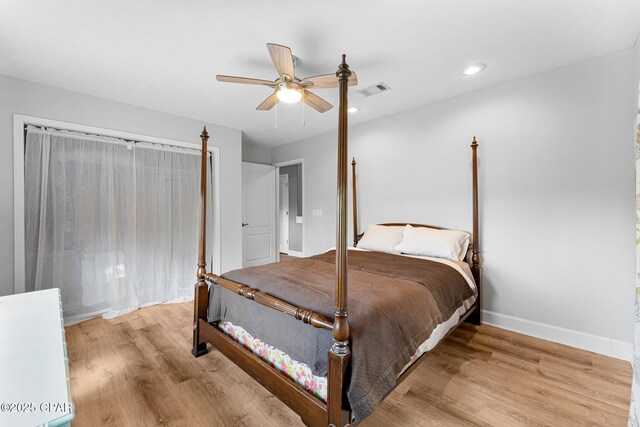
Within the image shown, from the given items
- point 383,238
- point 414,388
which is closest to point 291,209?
point 383,238

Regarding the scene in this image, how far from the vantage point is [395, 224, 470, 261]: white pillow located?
2760 mm

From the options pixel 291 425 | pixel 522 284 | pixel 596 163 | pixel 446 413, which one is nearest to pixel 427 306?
pixel 446 413

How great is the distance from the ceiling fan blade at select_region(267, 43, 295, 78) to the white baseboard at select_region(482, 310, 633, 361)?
2.98 meters

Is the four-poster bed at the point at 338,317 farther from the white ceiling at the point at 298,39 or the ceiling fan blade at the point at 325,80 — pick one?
the white ceiling at the point at 298,39

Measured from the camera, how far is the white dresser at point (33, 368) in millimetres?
754

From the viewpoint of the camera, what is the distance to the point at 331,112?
11.5ft

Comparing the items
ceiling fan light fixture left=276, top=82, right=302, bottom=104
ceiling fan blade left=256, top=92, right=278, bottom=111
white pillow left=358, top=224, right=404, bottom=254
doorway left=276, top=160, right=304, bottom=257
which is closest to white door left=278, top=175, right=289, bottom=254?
doorway left=276, top=160, right=304, bottom=257

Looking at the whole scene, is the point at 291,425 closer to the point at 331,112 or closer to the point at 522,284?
the point at 522,284

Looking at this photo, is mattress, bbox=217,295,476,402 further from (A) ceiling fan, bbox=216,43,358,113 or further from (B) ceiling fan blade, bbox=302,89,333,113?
(B) ceiling fan blade, bbox=302,89,333,113

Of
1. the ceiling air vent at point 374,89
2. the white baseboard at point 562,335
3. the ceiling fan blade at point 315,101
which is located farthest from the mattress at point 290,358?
the ceiling air vent at point 374,89

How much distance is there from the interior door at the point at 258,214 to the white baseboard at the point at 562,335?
363 cm

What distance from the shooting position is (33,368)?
98 cm

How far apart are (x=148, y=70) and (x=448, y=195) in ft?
10.7

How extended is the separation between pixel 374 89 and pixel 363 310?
229cm
